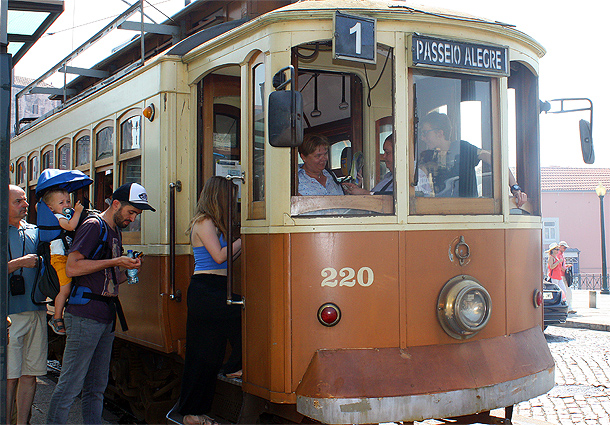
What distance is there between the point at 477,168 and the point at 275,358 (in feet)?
5.80

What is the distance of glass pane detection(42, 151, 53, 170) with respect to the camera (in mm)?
7288

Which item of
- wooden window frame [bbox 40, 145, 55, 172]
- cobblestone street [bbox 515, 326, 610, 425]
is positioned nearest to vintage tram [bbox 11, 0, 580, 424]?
cobblestone street [bbox 515, 326, 610, 425]

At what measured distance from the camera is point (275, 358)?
365cm

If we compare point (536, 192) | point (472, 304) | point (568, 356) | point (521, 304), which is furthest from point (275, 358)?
point (568, 356)

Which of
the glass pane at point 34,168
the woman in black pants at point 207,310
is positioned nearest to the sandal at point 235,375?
the woman in black pants at point 207,310

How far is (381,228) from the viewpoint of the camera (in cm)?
372

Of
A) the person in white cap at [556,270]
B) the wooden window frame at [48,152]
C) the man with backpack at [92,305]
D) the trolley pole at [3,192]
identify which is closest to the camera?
the trolley pole at [3,192]

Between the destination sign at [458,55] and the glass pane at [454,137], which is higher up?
the destination sign at [458,55]

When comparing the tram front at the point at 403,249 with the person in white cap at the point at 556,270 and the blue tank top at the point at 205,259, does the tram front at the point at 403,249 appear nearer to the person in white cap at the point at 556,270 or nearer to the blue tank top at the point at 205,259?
the blue tank top at the point at 205,259

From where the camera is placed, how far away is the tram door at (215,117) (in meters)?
4.74

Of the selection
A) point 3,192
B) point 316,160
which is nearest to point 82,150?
point 316,160

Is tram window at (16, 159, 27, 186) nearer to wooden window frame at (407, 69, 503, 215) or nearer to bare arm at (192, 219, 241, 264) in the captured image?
bare arm at (192, 219, 241, 264)

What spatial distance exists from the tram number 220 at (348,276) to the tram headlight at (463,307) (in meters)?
0.48

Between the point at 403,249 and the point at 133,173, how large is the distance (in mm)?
2629
